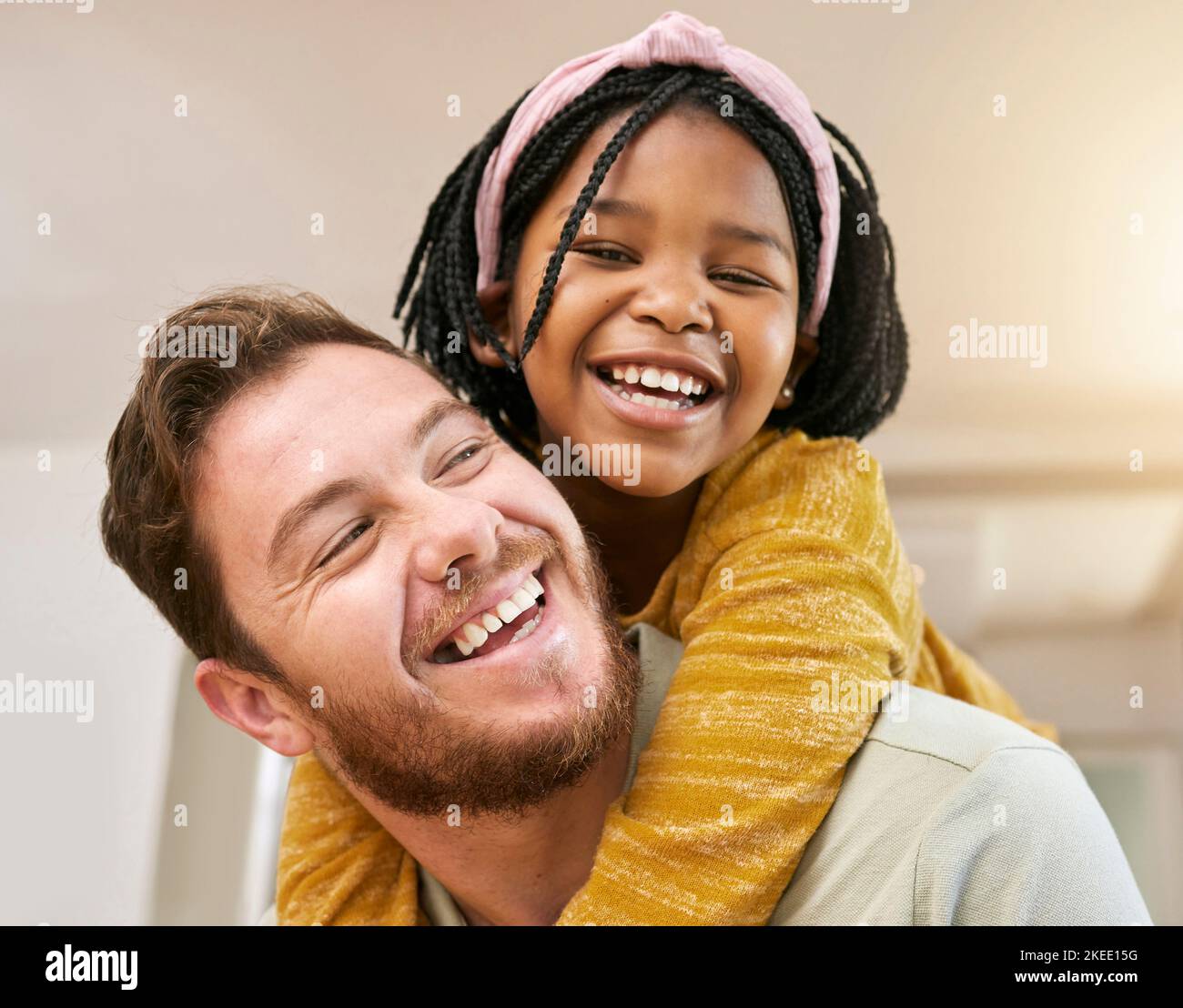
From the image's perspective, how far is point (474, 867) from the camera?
108 cm

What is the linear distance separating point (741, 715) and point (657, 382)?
303 mm

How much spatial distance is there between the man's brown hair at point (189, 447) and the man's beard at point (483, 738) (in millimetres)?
111

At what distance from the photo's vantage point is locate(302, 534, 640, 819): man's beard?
96 cm

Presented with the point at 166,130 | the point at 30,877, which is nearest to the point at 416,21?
the point at 166,130

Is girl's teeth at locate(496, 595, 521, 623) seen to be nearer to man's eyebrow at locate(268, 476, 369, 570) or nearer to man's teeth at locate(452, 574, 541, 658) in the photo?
man's teeth at locate(452, 574, 541, 658)

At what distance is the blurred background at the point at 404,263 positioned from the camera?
57.2 inches

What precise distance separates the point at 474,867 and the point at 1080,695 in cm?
156

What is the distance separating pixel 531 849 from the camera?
1062mm

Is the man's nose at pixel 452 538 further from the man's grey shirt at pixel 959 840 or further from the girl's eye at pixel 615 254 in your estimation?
the man's grey shirt at pixel 959 840

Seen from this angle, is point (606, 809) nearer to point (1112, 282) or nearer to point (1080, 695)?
point (1112, 282)

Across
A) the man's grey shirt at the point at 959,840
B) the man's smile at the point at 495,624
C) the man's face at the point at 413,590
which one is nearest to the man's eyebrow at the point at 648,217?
the man's face at the point at 413,590

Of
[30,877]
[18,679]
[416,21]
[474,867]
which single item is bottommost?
[30,877]

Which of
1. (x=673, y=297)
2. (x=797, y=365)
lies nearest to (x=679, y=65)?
(x=673, y=297)

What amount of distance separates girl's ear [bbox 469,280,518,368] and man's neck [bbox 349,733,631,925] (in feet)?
1.33
